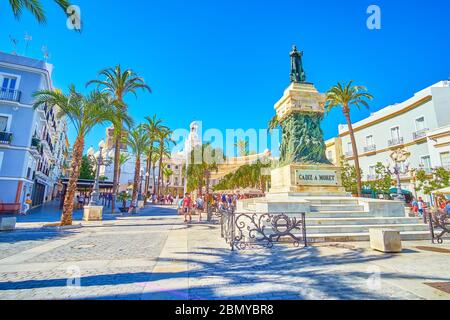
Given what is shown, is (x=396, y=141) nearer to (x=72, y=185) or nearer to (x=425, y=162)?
(x=425, y=162)

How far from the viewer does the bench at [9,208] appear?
19.2m

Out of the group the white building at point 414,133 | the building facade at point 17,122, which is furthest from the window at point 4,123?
the white building at point 414,133

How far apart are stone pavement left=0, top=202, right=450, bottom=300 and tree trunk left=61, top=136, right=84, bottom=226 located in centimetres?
567

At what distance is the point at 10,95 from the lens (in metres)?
20.5

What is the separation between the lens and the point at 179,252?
20.7 ft

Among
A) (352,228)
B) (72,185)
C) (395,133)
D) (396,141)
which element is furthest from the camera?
(395,133)

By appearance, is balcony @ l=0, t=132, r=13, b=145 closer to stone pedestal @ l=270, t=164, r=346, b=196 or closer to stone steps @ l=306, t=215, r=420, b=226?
stone pedestal @ l=270, t=164, r=346, b=196

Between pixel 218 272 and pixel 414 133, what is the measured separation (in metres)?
30.3

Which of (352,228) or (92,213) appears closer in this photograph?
(352,228)

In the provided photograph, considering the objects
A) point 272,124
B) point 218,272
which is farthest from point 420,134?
point 218,272

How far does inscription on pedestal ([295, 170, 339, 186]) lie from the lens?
436 inches

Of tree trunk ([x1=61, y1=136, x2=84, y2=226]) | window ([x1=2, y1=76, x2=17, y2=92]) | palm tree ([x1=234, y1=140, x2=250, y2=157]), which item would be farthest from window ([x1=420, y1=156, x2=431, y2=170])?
palm tree ([x1=234, y1=140, x2=250, y2=157])
